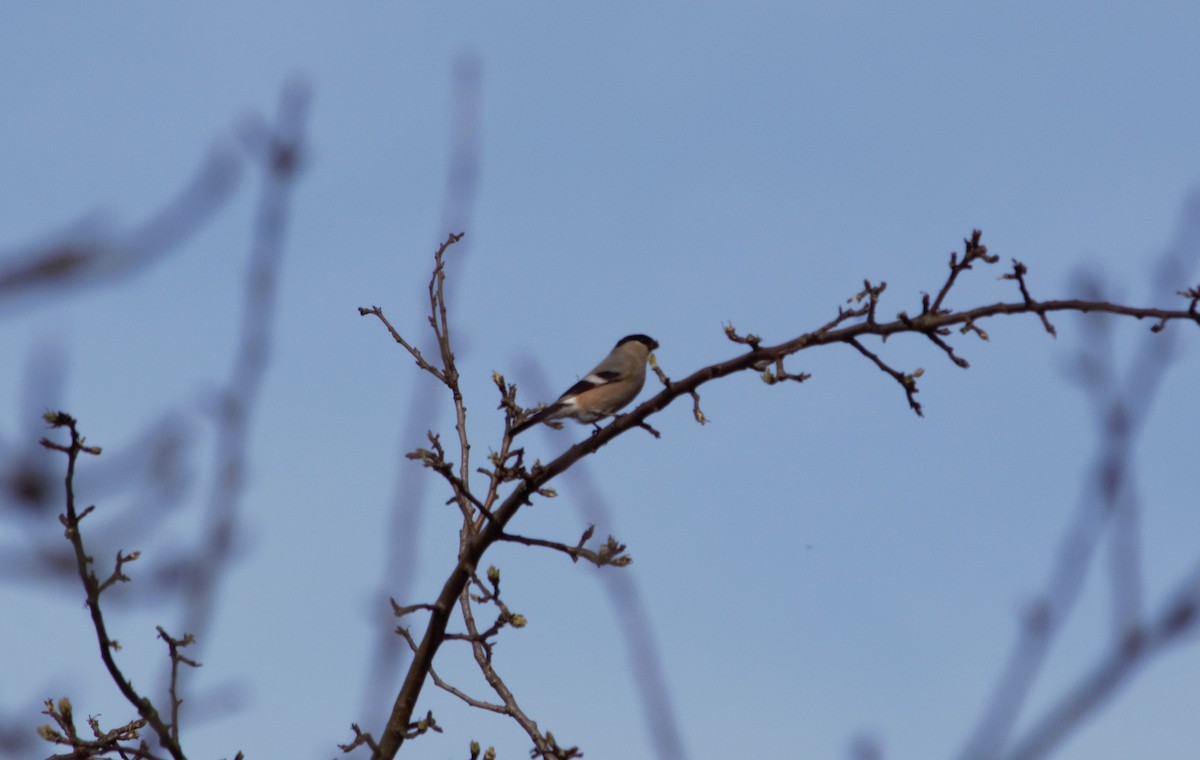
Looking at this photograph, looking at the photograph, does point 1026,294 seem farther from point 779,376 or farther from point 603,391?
point 603,391

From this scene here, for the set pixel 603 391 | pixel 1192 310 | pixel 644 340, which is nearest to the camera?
pixel 1192 310

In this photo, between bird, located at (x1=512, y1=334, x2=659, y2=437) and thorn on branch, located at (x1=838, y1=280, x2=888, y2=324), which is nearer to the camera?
thorn on branch, located at (x1=838, y1=280, x2=888, y2=324)

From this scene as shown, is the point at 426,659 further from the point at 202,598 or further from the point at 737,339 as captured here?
the point at 202,598

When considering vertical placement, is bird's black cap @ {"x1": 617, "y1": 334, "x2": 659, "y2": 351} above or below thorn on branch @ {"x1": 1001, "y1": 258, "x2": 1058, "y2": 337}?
above

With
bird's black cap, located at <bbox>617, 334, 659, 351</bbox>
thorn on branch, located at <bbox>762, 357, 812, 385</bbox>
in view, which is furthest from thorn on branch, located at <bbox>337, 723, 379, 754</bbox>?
bird's black cap, located at <bbox>617, 334, 659, 351</bbox>

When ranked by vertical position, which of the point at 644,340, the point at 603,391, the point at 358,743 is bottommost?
the point at 358,743

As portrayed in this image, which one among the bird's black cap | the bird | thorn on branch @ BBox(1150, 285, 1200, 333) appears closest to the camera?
thorn on branch @ BBox(1150, 285, 1200, 333)

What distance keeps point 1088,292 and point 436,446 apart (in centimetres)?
207

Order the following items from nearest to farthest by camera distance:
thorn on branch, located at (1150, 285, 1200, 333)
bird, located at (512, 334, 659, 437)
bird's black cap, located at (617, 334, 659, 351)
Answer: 1. thorn on branch, located at (1150, 285, 1200, 333)
2. bird, located at (512, 334, 659, 437)
3. bird's black cap, located at (617, 334, 659, 351)

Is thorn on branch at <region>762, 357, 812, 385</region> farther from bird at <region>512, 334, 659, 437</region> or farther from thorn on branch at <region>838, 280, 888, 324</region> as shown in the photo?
bird at <region>512, 334, 659, 437</region>

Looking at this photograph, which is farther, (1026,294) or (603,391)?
(603,391)

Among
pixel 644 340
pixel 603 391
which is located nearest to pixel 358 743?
pixel 603 391

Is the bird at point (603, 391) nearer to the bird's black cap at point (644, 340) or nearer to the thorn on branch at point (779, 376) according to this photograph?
the bird's black cap at point (644, 340)

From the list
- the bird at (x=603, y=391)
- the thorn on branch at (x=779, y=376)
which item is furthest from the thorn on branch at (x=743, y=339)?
the bird at (x=603, y=391)
